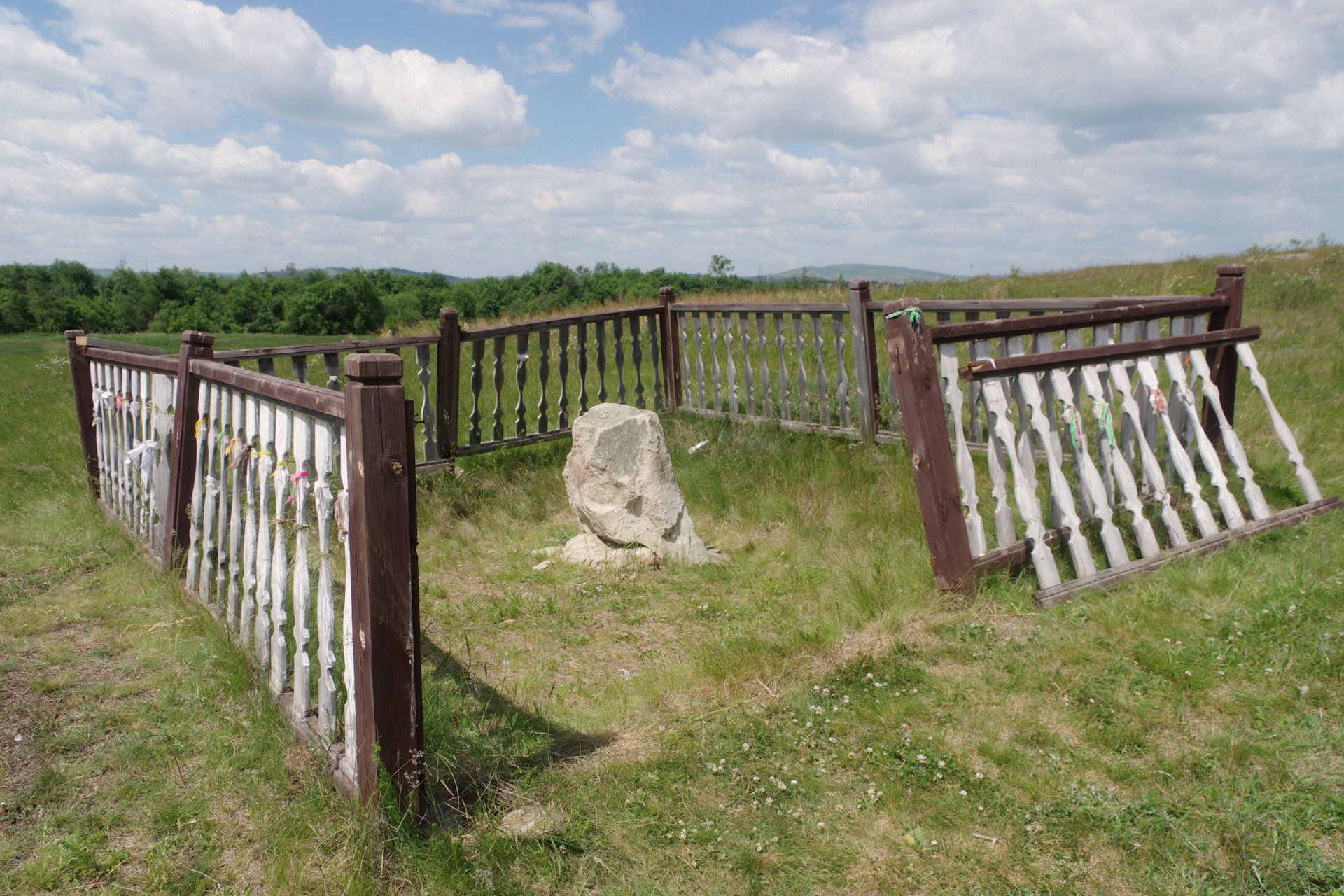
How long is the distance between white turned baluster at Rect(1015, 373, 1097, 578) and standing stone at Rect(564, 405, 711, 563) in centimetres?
244

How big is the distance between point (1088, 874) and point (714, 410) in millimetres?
7016

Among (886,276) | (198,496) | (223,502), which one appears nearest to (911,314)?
(223,502)

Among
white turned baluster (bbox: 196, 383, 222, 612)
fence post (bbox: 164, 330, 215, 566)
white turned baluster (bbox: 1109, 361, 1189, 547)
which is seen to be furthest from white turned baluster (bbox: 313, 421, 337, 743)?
white turned baluster (bbox: 1109, 361, 1189, 547)

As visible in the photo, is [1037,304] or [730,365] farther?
[730,365]

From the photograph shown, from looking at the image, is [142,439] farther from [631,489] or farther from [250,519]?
[631,489]

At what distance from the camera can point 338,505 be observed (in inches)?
108

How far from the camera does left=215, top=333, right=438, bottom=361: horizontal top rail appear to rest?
6.77 m

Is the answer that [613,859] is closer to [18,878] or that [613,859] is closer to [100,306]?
[18,878]

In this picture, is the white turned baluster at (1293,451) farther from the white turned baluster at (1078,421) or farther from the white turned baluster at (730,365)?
the white turned baluster at (730,365)

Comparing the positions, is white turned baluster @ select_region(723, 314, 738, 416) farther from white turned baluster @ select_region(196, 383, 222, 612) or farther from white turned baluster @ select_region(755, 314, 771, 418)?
white turned baluster @ select_region(196, 383, 222, 612)

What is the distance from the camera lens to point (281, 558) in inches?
135

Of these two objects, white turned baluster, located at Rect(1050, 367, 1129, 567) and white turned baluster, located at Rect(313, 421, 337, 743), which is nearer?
white turned baluster, located at Rect(313, 421, 337, 743)

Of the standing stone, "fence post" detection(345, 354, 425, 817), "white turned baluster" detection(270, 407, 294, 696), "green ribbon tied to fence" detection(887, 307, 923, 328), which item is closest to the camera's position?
"fence post" detection(345, 354, 425, 817)

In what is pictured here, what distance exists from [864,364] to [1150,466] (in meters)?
3.02
